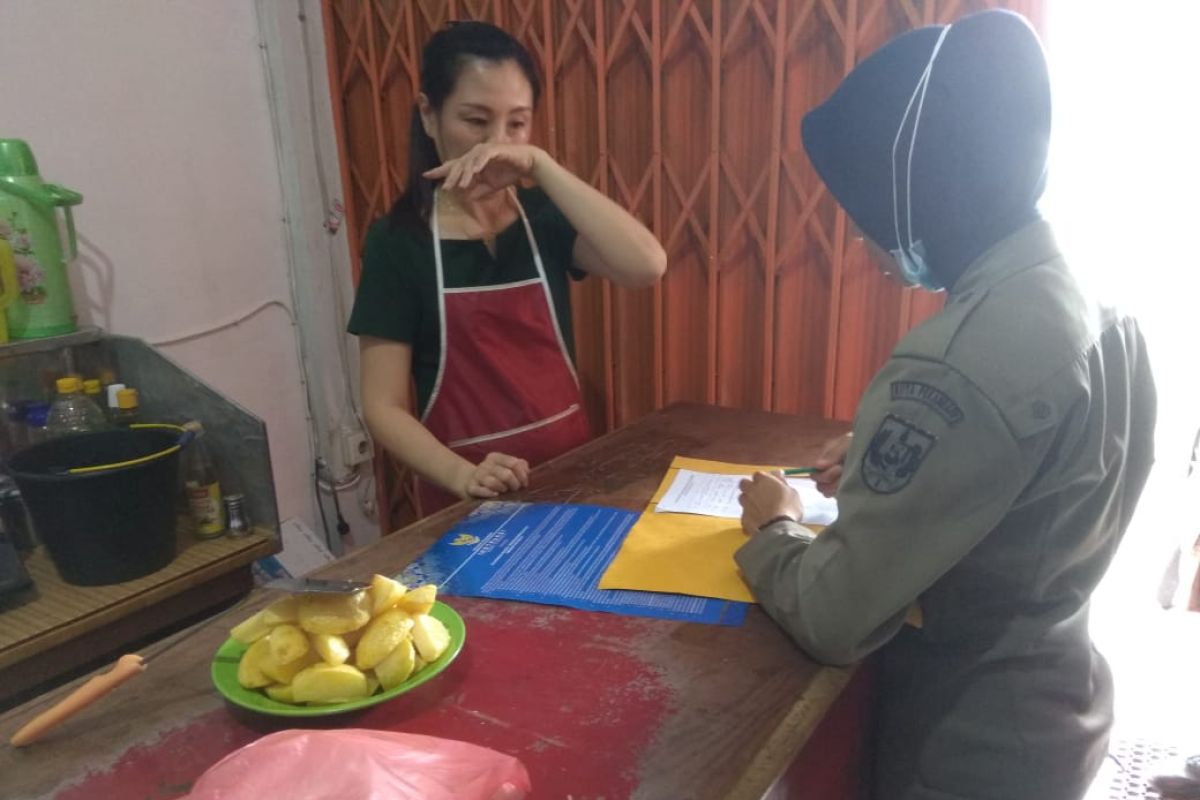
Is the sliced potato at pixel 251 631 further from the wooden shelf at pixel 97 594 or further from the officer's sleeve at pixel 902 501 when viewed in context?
the wooden shelf at pixel 97 594

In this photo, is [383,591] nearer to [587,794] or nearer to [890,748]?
[587,794]

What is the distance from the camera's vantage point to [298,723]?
69 centimetres

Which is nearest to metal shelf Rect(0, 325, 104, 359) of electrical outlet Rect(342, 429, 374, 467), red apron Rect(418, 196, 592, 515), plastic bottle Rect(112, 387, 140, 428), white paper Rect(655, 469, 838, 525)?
plastic bottle Rect(112, 387, 140, 428)

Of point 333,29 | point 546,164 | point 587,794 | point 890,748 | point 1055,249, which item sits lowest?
point 890,748

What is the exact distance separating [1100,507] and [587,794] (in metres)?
0.57

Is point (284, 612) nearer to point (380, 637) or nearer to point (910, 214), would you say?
point (380, 637)

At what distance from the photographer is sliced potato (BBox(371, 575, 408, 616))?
2.44ft

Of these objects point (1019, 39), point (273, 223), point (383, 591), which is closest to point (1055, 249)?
point (1019, 39)

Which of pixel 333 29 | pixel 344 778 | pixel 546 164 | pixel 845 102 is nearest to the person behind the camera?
pixel 344 778

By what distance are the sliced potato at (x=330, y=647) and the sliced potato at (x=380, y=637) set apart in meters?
0.01

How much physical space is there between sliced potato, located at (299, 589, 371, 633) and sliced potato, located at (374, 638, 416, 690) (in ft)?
0.14

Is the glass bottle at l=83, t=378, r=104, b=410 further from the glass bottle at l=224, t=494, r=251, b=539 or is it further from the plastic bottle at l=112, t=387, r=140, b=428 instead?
the glass bottle at l=224, t=494, r=251, b=539

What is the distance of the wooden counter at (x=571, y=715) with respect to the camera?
631 mm

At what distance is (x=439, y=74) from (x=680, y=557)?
37.3 inches
